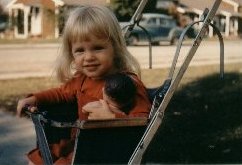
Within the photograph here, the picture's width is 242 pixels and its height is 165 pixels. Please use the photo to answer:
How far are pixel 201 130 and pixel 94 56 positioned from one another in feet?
8.90

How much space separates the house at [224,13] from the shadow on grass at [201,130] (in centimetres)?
108

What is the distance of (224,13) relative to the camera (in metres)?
13.2

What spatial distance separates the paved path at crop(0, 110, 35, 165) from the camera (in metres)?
4.30

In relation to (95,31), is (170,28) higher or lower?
lower

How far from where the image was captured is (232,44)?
68.4 feet

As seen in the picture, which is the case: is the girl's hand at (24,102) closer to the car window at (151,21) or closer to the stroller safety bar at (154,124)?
the stroller safety bar at (154,124)

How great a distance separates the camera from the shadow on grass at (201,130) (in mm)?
4266

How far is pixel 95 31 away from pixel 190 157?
190 centimetres

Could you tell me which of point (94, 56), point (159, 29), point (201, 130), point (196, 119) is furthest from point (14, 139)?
point (159, 29)

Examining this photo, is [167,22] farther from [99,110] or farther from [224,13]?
[99,110]

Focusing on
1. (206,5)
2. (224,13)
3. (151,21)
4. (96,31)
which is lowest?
(151,21)

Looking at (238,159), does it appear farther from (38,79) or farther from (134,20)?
(38,79)

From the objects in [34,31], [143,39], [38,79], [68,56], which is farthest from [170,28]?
[68,56]

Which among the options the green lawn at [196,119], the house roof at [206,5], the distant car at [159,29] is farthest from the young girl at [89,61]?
the distant car at [159,29]
